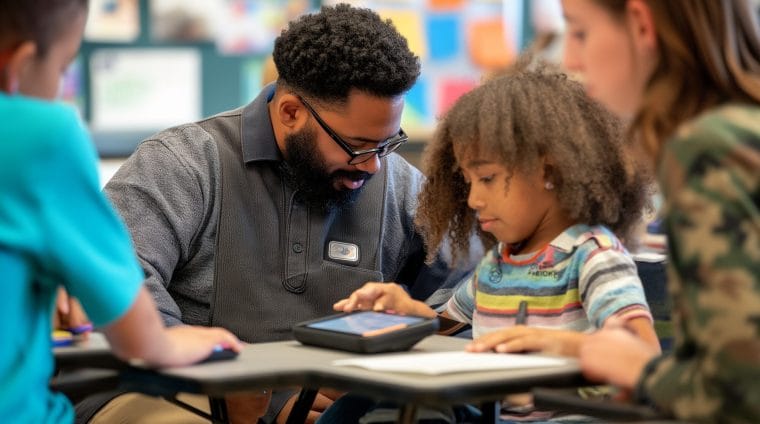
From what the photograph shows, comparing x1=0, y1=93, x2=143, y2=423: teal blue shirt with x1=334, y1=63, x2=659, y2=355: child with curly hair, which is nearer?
x1=0, y1=93, x2=143, y2=423: teal blue shirt

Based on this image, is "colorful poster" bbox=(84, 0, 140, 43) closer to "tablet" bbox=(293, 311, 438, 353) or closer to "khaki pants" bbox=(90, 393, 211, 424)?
"khaki pants" bbox=(90, 393, 211, 424)

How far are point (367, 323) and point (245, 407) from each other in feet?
1.93

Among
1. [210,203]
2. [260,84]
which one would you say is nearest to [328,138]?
[210,203]

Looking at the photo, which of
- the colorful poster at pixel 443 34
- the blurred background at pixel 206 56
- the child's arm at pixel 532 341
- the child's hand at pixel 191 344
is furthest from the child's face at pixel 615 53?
the colorful poster at pixel 443 34

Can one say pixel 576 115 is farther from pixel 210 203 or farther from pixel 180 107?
pixel 180 107

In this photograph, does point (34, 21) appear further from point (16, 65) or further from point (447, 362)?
point (447, 362)

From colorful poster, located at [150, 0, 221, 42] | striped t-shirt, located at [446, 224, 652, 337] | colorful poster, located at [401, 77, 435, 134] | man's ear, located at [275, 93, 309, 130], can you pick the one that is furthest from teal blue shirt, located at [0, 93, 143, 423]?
colorful poster, located at [401, 77, 435, 134]

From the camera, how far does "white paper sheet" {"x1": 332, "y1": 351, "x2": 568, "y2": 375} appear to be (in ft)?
4.67

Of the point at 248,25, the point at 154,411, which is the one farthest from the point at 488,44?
the point at 154,411

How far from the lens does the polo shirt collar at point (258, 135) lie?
101 inches

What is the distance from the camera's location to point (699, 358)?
120 cm

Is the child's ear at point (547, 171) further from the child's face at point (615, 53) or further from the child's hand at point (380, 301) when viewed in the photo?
the child's face at point (615, 53)

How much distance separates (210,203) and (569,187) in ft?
2.97

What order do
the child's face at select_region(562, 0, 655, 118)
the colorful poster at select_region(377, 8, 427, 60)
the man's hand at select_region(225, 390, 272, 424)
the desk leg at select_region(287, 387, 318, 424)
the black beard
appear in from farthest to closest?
the colorful poster at select_region(377, 8, 427, 60) < the black beard < the man's hand at select_region(225, 390, 272, 424) < the desk leg at select_region(287, 387, 318, 424) < the child's face at select_region(562, 0, 655, 118)
